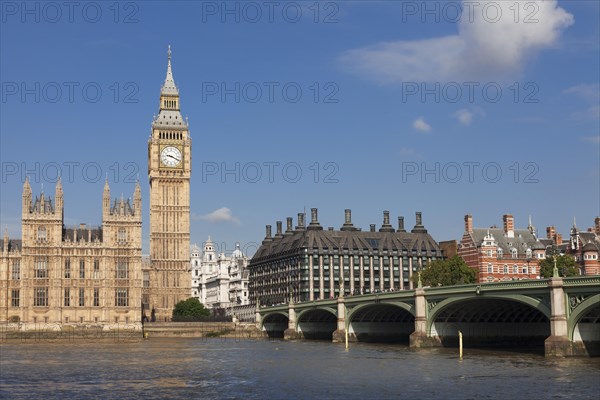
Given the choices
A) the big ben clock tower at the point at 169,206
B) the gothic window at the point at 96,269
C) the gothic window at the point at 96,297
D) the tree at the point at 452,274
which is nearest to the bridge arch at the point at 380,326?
the tree at the point at 452,274

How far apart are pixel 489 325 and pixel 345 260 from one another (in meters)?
85.7

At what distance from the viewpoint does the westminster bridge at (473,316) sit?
75.6 meters

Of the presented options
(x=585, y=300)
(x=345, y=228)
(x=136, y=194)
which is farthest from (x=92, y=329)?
(x=585, y=300)

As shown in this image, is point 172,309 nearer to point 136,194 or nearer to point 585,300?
point 136,194

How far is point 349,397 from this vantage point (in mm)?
55406

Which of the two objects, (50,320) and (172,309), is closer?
(50,320)

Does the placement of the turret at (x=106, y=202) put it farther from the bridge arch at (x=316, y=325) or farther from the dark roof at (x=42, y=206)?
the bridge arch at (x=316, y=325)

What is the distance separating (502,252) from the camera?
161250 millimetres

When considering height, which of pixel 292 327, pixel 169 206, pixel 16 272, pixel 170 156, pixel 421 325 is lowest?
pixel 292 327

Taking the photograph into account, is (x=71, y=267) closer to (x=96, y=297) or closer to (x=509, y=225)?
(x=96, y=297)

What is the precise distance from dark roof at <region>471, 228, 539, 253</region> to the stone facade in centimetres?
5845

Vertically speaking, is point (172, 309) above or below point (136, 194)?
below

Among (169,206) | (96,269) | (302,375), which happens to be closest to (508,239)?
(169,206)

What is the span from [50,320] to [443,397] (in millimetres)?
111005
